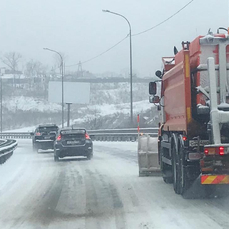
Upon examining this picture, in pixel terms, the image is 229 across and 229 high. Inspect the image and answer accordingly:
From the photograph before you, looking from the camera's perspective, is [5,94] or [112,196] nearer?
[112,196]

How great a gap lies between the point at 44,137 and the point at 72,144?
8.50 metres

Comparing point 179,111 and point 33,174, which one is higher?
point 179,111

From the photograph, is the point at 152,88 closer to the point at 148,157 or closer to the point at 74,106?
the point at 148,157

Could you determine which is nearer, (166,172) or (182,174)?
(182,174)

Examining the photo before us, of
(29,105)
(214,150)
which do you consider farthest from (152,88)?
(29,105)

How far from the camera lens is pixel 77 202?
33.2 ft

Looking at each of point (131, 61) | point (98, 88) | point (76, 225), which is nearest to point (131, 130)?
point (131, 61)

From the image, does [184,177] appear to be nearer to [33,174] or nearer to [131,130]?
[33,174]

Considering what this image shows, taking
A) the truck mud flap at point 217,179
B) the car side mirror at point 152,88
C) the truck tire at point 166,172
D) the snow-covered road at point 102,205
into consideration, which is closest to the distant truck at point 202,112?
the truck mud flap at point 217,179

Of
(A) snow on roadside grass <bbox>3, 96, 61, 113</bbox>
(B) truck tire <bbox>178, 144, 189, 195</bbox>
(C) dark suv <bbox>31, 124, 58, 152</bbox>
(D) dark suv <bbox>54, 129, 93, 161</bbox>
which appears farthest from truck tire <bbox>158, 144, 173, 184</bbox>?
(A) snow on roadside grass <bbox>3, 96, 61, 113</bbox>

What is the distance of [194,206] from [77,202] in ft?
7.80

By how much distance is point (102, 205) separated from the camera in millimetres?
9633

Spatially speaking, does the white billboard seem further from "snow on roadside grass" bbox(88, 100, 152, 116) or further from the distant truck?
the distant truck

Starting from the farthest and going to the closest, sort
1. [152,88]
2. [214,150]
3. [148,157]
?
[148,157] < [152,88] < [214,150]
